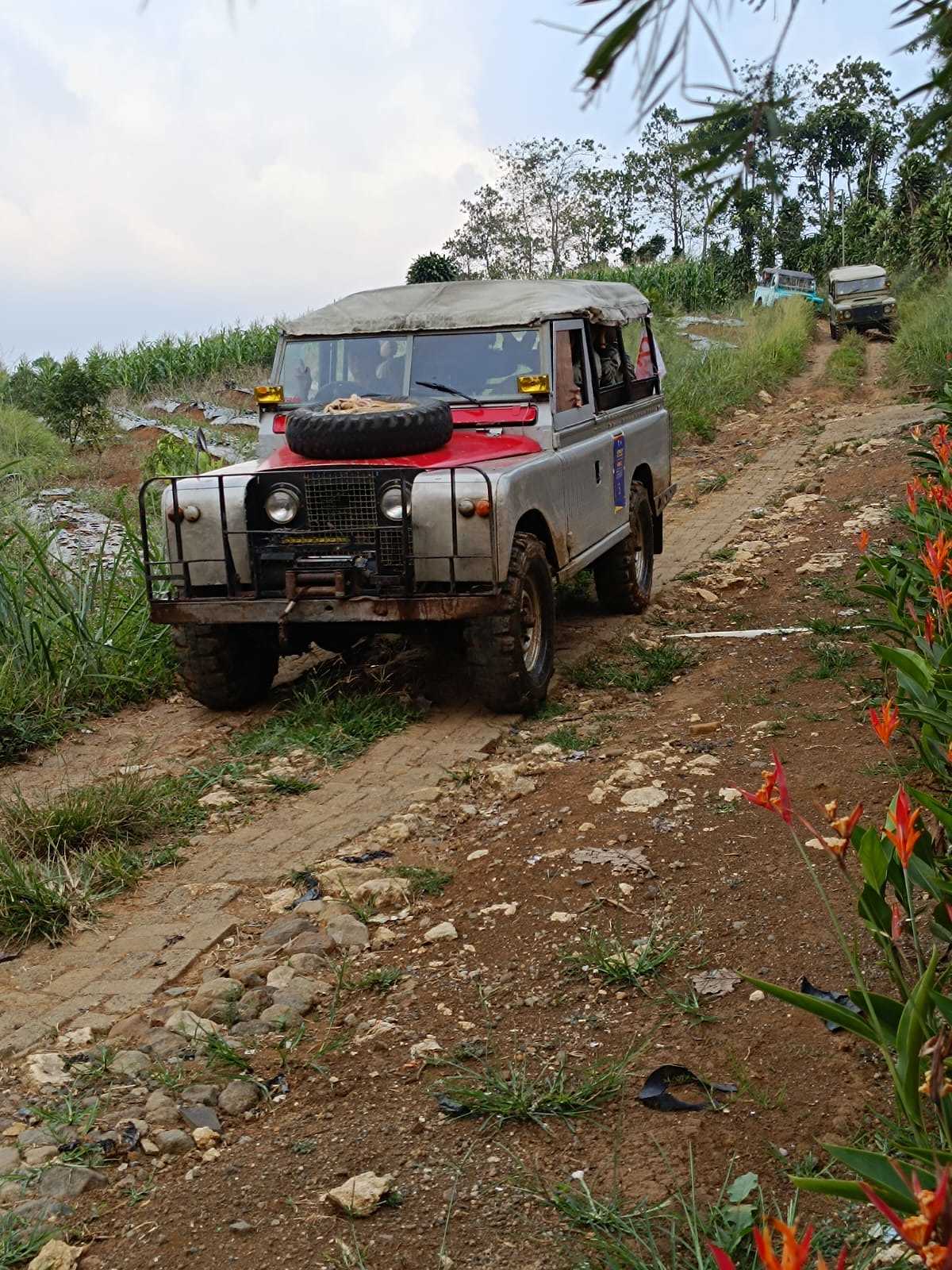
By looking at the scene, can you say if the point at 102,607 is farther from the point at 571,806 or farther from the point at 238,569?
the point at 571,806

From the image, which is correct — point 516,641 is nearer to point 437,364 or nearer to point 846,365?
point 437,364

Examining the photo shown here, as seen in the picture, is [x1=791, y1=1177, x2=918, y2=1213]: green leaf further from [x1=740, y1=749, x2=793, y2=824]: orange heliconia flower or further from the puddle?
the puddle

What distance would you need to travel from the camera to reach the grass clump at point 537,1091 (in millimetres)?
3047

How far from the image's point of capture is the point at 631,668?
7531 millimetres

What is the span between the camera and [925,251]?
118 feet

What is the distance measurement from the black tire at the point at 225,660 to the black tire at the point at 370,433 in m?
1.01

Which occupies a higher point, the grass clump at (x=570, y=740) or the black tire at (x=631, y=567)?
the black tire at (x=631, y=567)

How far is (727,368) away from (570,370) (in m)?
15.0

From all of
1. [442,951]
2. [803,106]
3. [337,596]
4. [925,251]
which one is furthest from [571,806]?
[925,251]

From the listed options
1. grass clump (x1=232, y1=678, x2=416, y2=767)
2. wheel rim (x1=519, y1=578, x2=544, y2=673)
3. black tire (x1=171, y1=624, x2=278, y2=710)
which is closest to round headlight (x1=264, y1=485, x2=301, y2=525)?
black tire (x1=171, y1=624, x2=278, y2=710)

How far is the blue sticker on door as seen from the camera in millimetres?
8438

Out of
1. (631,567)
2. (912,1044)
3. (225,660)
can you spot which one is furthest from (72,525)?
(912,1044)

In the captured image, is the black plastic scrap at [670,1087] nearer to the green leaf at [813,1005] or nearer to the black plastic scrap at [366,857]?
the green leaf at [813,1005]

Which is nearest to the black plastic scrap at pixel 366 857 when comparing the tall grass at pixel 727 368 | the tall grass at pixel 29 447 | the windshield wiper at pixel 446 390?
the windshield wiper at pixel 446 390
